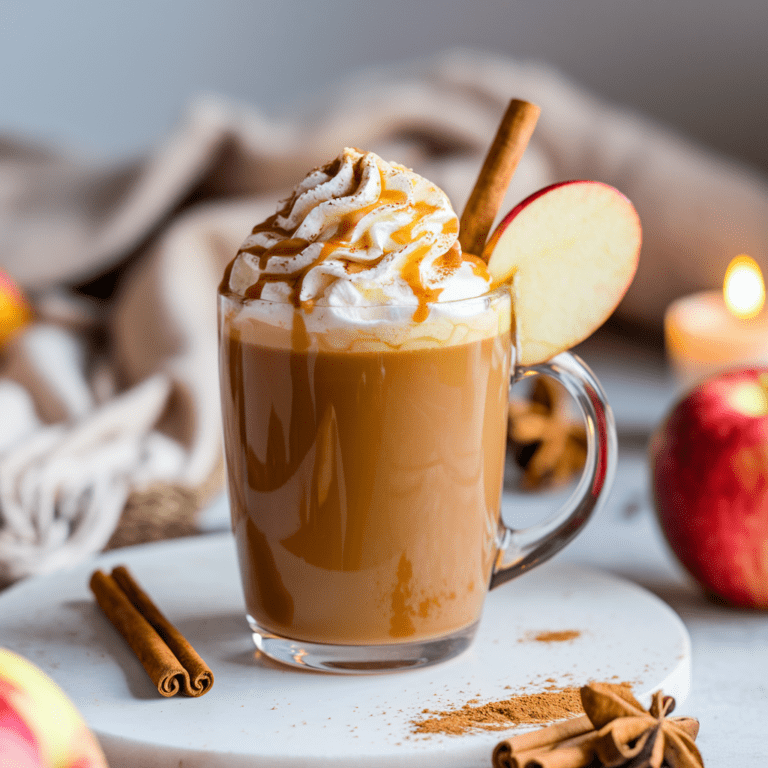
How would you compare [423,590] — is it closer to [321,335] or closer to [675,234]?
[321,335]

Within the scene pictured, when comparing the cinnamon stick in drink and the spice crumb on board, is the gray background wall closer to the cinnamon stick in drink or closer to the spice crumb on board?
the cinnamon stick in drink

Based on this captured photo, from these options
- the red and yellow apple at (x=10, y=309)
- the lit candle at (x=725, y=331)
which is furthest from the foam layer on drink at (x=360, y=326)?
the red and yellow apple at (x=10, y=309)

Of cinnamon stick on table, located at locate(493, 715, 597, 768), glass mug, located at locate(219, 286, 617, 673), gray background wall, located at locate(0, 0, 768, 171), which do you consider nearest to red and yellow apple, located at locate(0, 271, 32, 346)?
gray background wall, located at locate(0, 0, 768, 171)

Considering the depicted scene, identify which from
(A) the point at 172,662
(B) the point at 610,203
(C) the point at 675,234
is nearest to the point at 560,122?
(C) the point at 675,234

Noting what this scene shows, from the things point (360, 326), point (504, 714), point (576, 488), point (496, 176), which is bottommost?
point (504, 714)

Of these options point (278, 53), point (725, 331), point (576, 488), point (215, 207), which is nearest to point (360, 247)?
point (576, 488)

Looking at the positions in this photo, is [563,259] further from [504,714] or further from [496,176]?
[504,714]
